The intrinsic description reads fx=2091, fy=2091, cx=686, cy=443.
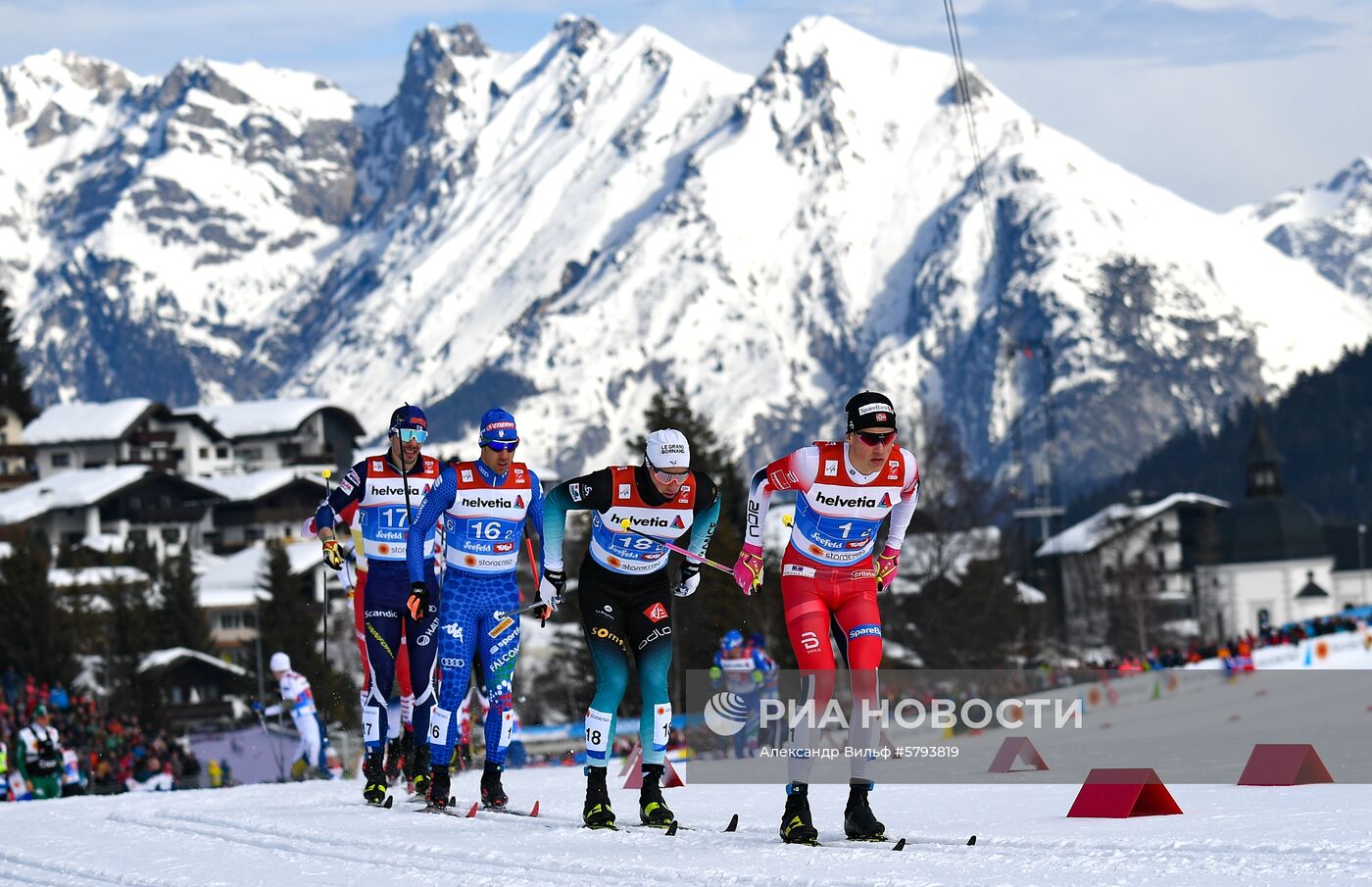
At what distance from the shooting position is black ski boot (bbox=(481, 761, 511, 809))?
47.6ft

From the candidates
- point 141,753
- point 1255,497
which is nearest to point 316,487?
point 1255,497

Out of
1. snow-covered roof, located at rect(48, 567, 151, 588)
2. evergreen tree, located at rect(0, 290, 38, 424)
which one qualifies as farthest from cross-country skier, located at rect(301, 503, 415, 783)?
evergreen tree, located at rect(0, 290, 38, 424)

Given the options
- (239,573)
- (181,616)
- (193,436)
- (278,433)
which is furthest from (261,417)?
(181,616)

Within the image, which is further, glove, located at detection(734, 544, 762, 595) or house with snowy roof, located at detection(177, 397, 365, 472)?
house with snowy roof, located at detection(177, 397, 365, 472)

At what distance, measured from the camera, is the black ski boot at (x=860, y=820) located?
11547 mm

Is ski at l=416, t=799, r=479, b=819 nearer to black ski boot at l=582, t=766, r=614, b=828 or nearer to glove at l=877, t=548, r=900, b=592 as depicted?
black ski boot at l=582, t=766, r=614, b=828

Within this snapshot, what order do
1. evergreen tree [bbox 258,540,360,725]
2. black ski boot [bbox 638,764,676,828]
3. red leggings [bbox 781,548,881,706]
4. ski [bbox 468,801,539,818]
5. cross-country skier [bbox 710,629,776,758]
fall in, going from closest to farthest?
red leggings [bbox 781,548,881,706] < black ski boot [bbox 638,764,676,828] < ski [bbox 468,801,539,818] < cross-country skier [bbox 710,629,776,758] < evergreen tree [bbox 258,540,360,725]

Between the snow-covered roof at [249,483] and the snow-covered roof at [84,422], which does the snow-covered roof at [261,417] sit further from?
the snow-covered roof at [249,483]

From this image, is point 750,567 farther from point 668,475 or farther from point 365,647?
point 365,647

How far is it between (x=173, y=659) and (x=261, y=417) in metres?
81.3

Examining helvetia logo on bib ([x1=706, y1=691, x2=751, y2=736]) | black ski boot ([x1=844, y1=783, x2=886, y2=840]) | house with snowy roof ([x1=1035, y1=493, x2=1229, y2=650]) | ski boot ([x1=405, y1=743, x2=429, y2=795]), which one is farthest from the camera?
house with snowy roof ([x1=1035, y1=493, x2=1229, y2=650])

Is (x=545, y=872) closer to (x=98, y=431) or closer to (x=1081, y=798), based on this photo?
(x=1081, y=798)

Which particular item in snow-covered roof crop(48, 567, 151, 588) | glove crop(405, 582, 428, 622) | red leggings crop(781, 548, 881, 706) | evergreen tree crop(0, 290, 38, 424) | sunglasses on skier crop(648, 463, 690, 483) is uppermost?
evergreen tree crop(0, 290, 38, 424)

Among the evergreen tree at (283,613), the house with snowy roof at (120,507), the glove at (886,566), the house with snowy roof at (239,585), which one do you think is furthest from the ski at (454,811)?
the house with snowy roof at (120,507)
